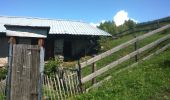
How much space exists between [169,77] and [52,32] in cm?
1628

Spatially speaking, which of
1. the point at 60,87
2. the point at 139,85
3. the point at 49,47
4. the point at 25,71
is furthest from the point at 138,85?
the point at 49,47

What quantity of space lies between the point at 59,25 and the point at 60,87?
19410 mm

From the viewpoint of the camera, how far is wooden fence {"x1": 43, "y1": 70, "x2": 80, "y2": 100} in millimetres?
9375

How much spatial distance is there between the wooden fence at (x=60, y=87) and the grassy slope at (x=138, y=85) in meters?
0.54

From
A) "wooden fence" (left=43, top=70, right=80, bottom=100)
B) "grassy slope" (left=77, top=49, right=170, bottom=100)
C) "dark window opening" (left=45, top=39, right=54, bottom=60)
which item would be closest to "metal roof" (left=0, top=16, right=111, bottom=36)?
"dark window opening" (left=45, top=39, right=54, bottom=60)

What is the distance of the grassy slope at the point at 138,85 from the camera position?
8688 millimetres

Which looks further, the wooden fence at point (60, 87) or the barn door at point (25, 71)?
the wooden fence at point (60, 87)

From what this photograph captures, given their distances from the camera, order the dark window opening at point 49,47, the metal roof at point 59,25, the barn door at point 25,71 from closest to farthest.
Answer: the barn door at point 25,71
the metal roof at point 59,25
the dark window opening at point 49,47

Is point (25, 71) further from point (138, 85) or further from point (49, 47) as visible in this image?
point (49, 47)

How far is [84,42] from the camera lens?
89.4 ft

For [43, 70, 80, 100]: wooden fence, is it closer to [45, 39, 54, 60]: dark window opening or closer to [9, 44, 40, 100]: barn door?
[9, 44, 40, 100]: barn door

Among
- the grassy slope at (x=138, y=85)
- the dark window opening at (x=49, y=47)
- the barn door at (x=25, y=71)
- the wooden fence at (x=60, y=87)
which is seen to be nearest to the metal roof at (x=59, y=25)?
the dark window opening at (x=49, y=47)

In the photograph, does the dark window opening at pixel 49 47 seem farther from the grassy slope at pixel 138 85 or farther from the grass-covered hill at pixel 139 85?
the grassy slope at pixel 138 85

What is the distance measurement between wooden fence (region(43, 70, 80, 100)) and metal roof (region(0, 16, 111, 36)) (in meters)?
14.2
